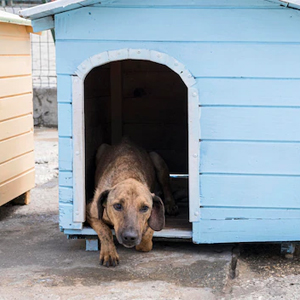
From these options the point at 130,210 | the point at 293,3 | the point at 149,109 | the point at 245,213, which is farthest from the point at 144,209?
the point at 149,109

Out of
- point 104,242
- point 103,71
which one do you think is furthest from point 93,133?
point 104,242

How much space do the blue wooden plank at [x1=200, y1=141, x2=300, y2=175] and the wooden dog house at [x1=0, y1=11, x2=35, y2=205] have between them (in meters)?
2.26

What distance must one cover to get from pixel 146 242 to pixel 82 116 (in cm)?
113

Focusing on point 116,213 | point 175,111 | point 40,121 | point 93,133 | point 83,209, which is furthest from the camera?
point 40,121

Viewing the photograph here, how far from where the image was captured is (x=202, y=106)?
468 centimetres

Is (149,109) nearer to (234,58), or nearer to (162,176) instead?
(162,176)

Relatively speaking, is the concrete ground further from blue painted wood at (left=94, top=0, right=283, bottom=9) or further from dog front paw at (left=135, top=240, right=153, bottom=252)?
blue painted wood at (left=94, top=0, right=283, bottom=9)

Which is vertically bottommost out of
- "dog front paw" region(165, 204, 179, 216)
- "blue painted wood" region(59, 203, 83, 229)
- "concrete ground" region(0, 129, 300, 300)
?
"concrete ground" region(0, 129, 300, 300)

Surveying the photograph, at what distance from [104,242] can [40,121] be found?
26.3ft

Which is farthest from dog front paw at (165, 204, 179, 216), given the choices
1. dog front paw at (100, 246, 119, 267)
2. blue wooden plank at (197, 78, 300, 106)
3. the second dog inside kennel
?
blue wooden plank at (197, 78, 300, 106)

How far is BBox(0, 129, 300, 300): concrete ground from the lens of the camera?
4098 mm

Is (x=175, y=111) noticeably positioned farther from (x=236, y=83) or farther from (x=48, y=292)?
(x=48, y=292)

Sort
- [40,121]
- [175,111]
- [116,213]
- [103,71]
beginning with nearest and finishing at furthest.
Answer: [116,213] → [103,71] → [175,111] → [40,121]

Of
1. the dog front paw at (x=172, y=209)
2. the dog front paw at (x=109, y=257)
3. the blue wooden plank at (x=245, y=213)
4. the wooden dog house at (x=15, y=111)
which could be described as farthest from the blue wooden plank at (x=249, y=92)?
the wooden dog house at (x=15, y=111)
